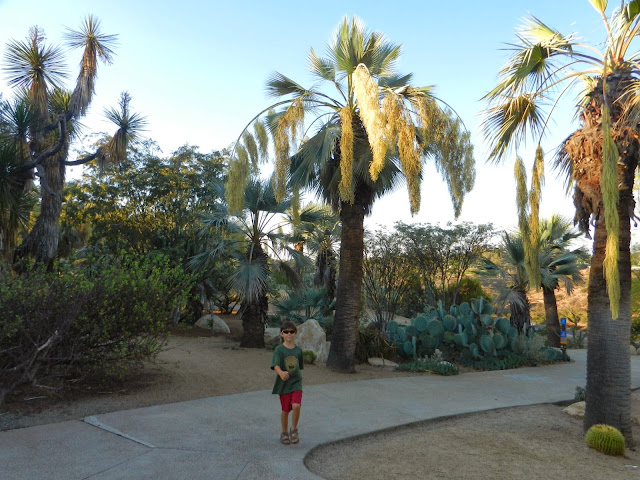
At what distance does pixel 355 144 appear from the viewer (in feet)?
35.7

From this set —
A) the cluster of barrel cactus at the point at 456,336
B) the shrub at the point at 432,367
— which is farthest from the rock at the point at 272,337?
the shrub at the point at 432,367

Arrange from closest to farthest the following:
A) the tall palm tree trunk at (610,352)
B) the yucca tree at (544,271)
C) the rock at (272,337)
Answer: the tall palm tree trunk at (610,352)
the rock at (272,337)
the yucca tree at (544,271)

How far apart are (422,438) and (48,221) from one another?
1204cm

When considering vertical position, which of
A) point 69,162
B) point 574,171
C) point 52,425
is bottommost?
point 52,425

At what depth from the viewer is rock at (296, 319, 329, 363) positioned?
1194 centimetres

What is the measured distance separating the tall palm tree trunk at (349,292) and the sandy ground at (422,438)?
2.10 metres

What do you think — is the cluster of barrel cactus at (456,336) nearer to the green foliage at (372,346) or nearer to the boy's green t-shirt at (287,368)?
the green foliage at (372,346)

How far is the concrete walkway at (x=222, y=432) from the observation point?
448cm

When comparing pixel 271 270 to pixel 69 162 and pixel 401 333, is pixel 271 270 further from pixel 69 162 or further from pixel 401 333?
pixel 69 162

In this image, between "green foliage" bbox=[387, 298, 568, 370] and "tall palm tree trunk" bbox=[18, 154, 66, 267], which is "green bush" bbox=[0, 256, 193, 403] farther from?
"green foliage" bbox=[387, 298, 568, 370]

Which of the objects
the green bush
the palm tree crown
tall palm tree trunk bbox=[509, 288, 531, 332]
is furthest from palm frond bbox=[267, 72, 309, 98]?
tall palm tree trunk bbox=[509, 288, 531, 332]

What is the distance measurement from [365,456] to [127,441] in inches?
95.8

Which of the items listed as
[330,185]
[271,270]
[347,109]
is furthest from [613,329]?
[271,270]

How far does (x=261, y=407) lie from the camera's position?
7090 mm
